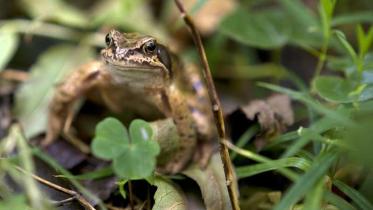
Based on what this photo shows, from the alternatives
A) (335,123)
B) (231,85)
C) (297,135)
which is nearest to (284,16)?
(231,85)

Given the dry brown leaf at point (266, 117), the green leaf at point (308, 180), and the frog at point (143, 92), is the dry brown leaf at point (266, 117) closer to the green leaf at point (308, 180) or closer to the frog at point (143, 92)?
the frog at point (143, 92)

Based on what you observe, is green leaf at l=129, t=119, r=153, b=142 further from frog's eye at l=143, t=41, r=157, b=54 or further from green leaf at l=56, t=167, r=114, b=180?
frog's eye at l=143, t=41, r=157, b=54

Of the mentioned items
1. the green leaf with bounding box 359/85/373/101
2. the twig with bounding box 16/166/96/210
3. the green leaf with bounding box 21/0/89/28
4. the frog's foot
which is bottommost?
the twig with bounding box 16/166/96/210

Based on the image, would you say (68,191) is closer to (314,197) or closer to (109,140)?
(109,140)

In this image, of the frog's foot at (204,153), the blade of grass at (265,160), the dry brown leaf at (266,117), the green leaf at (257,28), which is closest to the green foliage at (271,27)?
the green leaf at (257,28)

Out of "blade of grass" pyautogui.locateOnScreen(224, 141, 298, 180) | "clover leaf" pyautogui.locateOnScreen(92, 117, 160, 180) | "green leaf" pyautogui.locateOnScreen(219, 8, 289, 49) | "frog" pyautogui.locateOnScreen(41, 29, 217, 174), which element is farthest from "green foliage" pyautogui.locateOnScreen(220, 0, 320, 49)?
"clover leaf" pyautogui.locateOnScreen(92, 117, 160, 180)

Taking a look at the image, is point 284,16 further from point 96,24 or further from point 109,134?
point 109,134
